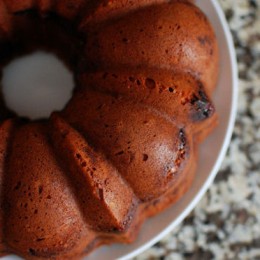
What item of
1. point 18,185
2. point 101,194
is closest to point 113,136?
point 101,194

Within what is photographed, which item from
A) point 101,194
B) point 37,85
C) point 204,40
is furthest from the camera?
point 37,85

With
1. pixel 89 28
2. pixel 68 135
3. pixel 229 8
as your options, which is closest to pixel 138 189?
pixel 68 135

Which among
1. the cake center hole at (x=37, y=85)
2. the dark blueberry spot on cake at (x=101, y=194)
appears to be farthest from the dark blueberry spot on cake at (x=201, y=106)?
the cake center hole at (x=37, y=85)

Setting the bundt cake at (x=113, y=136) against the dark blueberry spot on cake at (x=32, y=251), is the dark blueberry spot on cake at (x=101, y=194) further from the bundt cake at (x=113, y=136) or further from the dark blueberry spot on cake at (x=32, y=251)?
the dark blueberry spot on cake at (x=32, y=251)

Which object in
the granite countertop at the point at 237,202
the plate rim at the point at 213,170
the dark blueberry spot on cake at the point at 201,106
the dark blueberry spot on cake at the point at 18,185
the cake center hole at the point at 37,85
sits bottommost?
the granite countertop at the point at 237,202

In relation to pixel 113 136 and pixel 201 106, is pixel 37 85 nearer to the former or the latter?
pixel 113 136

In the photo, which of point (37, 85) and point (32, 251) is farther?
point (37, 85)

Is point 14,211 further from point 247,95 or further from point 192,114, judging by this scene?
point 247,95
